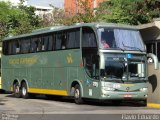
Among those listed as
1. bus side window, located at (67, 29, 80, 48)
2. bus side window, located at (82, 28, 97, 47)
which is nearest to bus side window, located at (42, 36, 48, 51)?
bus side window, located at (67, 29, 80, 48)

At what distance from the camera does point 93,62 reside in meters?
23.3

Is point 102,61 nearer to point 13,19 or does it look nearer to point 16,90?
point 16,90

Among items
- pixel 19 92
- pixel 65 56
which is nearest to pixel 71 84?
pixel 65 56

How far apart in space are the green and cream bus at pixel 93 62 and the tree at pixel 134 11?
7066mm

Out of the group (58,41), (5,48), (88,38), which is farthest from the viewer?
(5,48)

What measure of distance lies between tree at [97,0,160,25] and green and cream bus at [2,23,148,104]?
7.07 m

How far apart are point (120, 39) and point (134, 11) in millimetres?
9816

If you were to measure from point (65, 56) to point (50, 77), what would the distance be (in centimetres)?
264

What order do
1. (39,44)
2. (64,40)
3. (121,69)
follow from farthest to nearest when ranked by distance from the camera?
(39,44), (64,40), (121,69)

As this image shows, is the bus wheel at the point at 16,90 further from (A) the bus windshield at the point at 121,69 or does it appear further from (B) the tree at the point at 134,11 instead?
(A) the bus windshield at the point at 121,69

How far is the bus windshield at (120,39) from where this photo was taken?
2286cm

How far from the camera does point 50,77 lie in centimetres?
2783

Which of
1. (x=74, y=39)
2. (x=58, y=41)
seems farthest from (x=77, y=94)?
(x=58, y=41)

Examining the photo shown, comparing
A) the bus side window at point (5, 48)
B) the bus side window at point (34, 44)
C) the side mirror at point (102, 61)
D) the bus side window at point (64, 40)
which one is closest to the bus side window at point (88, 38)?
the side mirror at point (102, 61)
